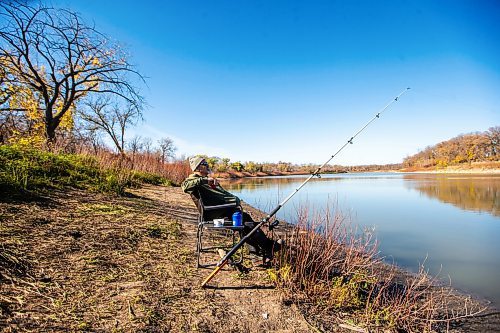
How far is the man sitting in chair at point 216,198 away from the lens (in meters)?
3.17

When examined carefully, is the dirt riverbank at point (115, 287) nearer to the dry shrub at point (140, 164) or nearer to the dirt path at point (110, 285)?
the dirt path at point (110, 285)

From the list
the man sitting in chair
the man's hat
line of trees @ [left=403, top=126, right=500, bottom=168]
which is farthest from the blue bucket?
line of trees @ [left=403, top=126, right=500, bottom=168]

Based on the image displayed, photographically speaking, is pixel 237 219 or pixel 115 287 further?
pixel 237 219

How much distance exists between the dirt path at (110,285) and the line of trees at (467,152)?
91.8 m

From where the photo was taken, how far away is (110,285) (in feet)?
7.97

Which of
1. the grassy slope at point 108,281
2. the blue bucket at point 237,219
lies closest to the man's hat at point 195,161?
the blue bucket at point 237,219

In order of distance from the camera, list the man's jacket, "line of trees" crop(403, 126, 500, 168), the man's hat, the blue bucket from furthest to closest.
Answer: "line of trees" crop(403, 126, 500, 168) → the man's hat → the man's jacket → the blue bucket

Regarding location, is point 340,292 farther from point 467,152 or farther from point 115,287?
point 467,152

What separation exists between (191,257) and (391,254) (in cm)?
472

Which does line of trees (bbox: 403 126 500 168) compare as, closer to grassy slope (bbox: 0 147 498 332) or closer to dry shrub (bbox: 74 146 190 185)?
dry shrub (bbox: 74 146 190 185)

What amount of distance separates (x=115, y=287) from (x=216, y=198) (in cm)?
151

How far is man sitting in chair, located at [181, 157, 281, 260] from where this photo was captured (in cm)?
317

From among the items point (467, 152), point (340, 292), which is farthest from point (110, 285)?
point (467, 152)

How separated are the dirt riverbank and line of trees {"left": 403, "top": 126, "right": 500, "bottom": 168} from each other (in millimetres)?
91780
